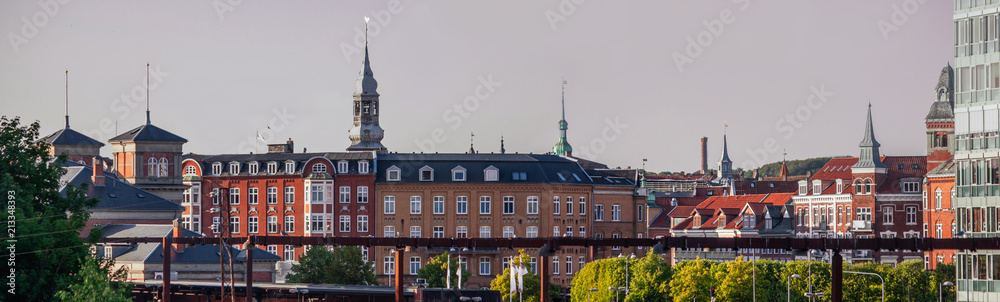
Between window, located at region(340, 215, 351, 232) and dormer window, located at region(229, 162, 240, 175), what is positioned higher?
dormer window, located at region(229, 162, 240, 175)

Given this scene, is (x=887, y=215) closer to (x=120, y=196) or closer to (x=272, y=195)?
(x=272, y=195)

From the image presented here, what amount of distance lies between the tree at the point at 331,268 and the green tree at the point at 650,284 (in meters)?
23.6

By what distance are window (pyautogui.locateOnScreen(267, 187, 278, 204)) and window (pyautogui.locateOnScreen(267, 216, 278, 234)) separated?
5.17 ft

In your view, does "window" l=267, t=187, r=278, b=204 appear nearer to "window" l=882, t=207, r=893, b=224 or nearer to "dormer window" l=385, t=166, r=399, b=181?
"dormer window" l=385, t=166, r=399, b=181

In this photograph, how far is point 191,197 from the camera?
181625 mm

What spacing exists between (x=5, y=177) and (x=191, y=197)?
9929 cm

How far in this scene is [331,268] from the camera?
5842 inches

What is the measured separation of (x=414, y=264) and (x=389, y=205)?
7177 millimetres

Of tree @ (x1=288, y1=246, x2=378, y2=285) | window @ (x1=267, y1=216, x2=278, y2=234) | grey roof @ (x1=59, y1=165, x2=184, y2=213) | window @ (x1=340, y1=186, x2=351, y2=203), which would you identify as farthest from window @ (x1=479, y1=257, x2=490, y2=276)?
grey roof @ (x1=59, y1=165, x2=184, y2=213)

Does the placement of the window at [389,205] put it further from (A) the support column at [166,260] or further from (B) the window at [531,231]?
(A) the support column at [166,260]

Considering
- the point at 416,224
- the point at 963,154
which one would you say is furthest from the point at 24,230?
the point at 416,224

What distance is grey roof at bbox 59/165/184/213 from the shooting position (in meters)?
157

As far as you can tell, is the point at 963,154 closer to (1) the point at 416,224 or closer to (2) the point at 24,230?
(2) the point at 24,230

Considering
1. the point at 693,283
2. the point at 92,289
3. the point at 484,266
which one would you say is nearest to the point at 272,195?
the point at 484,266
